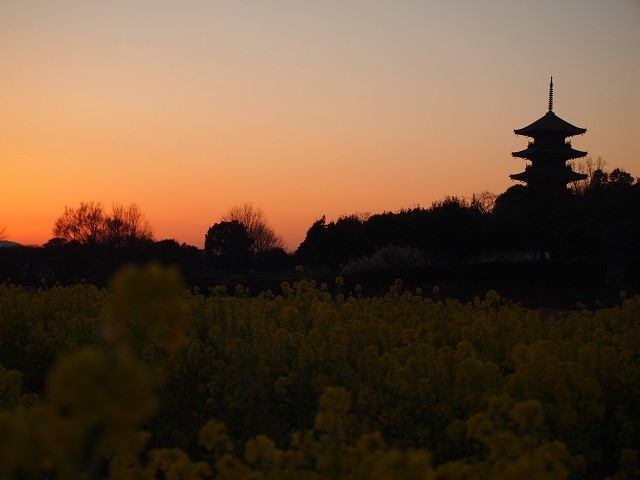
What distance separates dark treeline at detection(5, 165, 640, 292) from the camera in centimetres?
3108

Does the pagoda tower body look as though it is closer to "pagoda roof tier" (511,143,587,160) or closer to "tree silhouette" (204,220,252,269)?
"pagoda roof tier" (511,143,587,160)

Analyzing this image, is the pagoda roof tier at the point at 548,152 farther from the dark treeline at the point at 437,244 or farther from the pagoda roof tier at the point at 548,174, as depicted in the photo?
the dark treeline at the point at 437,244

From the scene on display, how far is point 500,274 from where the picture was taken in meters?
23.5

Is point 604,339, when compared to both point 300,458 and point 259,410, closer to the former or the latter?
point 259,410

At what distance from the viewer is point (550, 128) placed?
52.6m

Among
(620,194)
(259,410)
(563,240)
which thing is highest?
(620,194)

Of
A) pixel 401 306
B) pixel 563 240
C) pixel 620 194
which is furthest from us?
pixel 620 194

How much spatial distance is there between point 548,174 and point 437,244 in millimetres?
22097

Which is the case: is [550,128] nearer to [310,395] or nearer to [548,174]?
[548,174]

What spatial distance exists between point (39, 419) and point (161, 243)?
45088mm

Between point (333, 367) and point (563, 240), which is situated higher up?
point (563, 240)

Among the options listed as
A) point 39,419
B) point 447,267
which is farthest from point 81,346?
point 447,267

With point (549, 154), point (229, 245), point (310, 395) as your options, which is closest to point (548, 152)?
point (549, 154)

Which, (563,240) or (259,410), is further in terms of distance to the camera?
(563,240)
